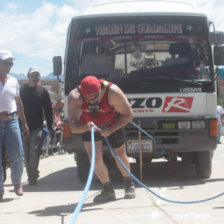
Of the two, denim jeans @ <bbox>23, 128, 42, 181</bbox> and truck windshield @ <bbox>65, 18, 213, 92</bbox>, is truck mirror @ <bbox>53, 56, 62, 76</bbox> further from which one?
denim jeans @ <bbox>23, 128, 42, 181</bbox>

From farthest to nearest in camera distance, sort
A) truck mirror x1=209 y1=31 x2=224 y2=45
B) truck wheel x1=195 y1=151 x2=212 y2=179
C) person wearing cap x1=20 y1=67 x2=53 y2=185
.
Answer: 1. person wearing cap x1=20 y1=67 x2=53 y2=185
2. truck wheel x1=195 y1=151 x2=212 y2=179
3. truck mirror x1=209 y1=31 x2=224 y2=45

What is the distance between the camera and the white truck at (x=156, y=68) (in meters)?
8.24

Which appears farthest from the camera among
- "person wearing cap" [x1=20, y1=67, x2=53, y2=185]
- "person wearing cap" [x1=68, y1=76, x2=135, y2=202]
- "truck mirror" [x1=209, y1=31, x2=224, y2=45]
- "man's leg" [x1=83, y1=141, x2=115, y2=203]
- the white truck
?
"person wearing cap" [x1=20, y1=67, x2=53, y2=185]

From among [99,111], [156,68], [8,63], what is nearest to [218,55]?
[156,68]

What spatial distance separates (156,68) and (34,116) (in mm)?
2169

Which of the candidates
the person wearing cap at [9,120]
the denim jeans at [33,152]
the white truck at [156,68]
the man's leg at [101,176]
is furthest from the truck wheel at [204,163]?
the person wearing cap at [9,120]

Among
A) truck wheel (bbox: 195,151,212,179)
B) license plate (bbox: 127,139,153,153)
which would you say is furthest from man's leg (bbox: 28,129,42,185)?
truck wheel (bbox: 195,151,212,179)

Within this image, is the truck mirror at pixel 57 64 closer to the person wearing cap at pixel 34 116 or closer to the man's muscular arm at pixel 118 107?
the person wearing cap at pixel 34 116

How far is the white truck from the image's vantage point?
8242mm

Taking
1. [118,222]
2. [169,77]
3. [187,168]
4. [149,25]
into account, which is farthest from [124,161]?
[187,168]

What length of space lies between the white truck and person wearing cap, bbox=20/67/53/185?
0.54m

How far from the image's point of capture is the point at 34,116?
885 cm

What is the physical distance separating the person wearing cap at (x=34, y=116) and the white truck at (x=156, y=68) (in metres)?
0.54

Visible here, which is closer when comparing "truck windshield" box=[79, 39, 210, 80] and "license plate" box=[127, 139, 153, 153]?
"license plate" box=[127, 139, 153, 153]
